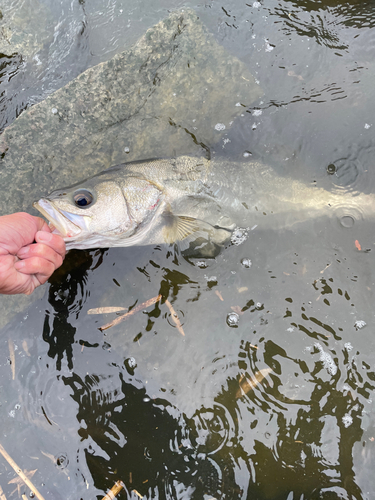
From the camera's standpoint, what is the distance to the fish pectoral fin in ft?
12.0

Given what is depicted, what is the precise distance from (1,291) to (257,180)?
3.02 metres

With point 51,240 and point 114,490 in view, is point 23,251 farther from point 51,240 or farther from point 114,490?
point 114,490

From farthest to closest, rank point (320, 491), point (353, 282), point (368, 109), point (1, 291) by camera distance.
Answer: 1. point (368, 109)
2. point (353, 282)
3. point (320, 491)
4. point (1, 291)

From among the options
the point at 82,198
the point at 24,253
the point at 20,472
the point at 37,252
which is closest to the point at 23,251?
the point at 24,253

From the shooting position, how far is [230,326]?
3.58m

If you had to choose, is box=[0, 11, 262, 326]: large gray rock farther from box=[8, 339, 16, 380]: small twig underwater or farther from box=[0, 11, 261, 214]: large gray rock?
box=[8, 339, 16, 380]: small twig underwater

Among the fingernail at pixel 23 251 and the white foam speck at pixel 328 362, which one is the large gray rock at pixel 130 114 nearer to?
the fingernail at pixel 23 251

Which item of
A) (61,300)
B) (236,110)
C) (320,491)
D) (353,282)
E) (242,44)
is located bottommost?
(320,491)

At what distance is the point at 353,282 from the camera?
3.62 m

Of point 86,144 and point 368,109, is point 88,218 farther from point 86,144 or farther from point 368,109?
point 368,109

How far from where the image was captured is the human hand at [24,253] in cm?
255

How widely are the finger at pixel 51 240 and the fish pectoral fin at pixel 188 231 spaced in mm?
1228

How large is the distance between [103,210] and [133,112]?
4.51ft

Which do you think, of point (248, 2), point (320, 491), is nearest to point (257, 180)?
point (248, 2)
